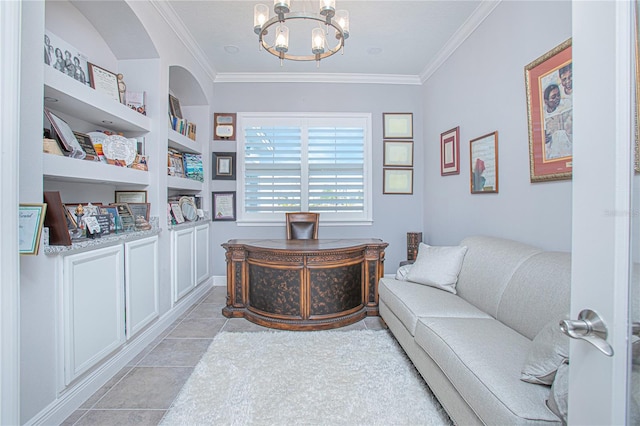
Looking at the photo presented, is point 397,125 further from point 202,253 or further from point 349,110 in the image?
point 202,253

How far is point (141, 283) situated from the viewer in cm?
250

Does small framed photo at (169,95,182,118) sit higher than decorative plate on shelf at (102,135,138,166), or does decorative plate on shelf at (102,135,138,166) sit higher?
small framed photo at (169,95,182,118)

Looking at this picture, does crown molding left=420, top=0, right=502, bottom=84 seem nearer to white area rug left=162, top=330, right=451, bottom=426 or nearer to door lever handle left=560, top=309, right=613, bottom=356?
door lever handle left=560, top=309, right=613, bottom=356

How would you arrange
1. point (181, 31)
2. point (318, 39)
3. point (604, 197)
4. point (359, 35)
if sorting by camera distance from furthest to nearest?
point (359, 35) → point (181, 31) → point (318, 39) → point (604, 197)

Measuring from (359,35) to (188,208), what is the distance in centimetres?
286

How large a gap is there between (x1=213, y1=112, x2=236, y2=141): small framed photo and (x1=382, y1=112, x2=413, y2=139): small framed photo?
227cm

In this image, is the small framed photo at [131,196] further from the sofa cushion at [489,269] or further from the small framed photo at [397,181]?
the small framed photo at [397,181]

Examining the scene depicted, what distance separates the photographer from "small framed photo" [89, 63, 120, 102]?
226 cm

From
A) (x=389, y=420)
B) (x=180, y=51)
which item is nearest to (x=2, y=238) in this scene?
(x=389, y=420)

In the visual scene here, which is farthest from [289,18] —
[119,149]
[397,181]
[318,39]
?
[397,181]

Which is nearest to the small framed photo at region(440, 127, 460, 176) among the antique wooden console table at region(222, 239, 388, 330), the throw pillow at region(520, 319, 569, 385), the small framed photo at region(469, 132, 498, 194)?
the small framed photo at region(469, 132, 498, 194)

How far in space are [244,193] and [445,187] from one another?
111 inches

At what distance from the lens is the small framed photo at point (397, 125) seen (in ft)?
14.6

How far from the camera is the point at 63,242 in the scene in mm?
1698
